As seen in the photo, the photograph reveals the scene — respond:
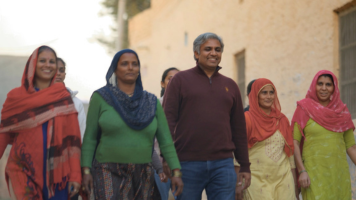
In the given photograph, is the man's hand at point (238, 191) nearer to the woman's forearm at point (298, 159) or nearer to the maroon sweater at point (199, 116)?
the maroon sweater at point (199, 116)

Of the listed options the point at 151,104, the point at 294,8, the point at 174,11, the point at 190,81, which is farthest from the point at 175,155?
the point at 174,11

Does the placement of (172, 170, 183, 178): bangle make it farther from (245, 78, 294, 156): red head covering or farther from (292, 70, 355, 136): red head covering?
(292, 70, 355, 136): red head covering

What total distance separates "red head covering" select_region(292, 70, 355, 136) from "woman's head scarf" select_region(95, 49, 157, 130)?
2.24 metres

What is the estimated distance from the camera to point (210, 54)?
15.1ft

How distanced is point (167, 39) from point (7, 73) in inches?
425

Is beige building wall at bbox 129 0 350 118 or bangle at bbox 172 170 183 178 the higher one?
beige building wall at bbox 129 0 350 118

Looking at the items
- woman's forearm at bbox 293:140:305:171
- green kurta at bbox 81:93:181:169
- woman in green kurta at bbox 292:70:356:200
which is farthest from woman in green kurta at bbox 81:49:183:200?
woman in green kurta at bbox 292:70:356:200

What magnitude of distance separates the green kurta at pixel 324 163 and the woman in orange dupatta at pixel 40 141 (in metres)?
2.67

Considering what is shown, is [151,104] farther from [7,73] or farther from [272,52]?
[272,52]

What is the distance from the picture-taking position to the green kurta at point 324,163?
5551mm

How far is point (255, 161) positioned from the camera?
5.25 m

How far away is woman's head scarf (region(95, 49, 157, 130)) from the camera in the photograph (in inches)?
154

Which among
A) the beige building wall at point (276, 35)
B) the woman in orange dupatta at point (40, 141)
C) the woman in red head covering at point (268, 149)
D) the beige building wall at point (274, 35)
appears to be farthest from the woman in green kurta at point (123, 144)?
the beige building wall at point (274, 35)

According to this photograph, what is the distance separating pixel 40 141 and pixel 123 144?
0.68 metres
